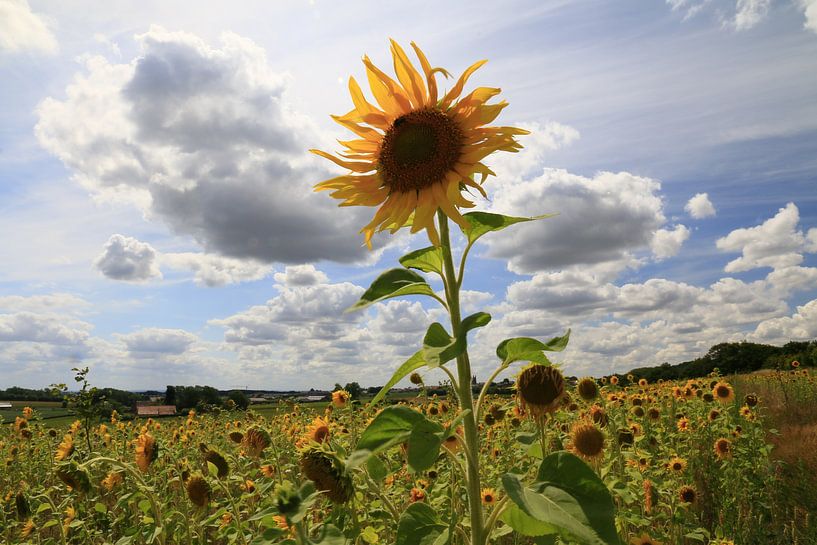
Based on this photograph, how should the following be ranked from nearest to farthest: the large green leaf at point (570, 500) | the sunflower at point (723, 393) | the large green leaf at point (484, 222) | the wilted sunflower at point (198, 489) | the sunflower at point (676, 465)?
the large green leaf at point (570, 500)
the large green leaf at point (484, 222)
the wilted sunflower at point (198, 489)
the sunflower at point (676, 465)
the sunflower at point (723, 393)

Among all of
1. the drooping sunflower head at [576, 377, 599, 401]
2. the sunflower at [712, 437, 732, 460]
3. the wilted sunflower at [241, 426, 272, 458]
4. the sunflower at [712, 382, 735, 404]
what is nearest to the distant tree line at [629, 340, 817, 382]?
the sunflower at [712, 382, 735, 404]

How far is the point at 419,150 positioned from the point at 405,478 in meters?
4.42

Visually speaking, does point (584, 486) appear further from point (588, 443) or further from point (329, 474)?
point (588, 443)

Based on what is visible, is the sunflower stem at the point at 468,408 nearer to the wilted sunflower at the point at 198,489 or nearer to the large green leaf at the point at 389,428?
the large green leaf at the point at 389,428

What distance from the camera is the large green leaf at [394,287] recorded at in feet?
4.84

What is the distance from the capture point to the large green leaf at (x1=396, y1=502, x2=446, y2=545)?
1.53 m

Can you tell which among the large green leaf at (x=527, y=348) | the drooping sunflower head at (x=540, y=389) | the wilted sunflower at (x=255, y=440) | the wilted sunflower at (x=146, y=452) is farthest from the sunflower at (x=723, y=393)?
the large green leaf at (x=527, y=348)

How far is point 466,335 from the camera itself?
1.38 m

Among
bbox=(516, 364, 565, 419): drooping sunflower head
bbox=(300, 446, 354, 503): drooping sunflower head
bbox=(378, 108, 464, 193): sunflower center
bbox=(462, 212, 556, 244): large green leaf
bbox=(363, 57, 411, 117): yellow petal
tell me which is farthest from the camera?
bbox=(516, 364, 565, 419): drooping sunflower head

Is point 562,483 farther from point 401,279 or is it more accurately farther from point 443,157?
point 443,157

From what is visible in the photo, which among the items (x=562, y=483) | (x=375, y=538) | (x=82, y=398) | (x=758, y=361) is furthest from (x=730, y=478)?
(x=758, y=361)

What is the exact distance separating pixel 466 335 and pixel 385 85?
0.98 metres

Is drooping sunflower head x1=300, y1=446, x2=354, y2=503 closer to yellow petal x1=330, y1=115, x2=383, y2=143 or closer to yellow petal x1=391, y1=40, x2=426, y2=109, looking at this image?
yellow petal x1=330, y1=115, x2=383, y2=143

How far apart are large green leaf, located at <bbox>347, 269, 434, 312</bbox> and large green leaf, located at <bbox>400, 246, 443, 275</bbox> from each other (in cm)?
10
